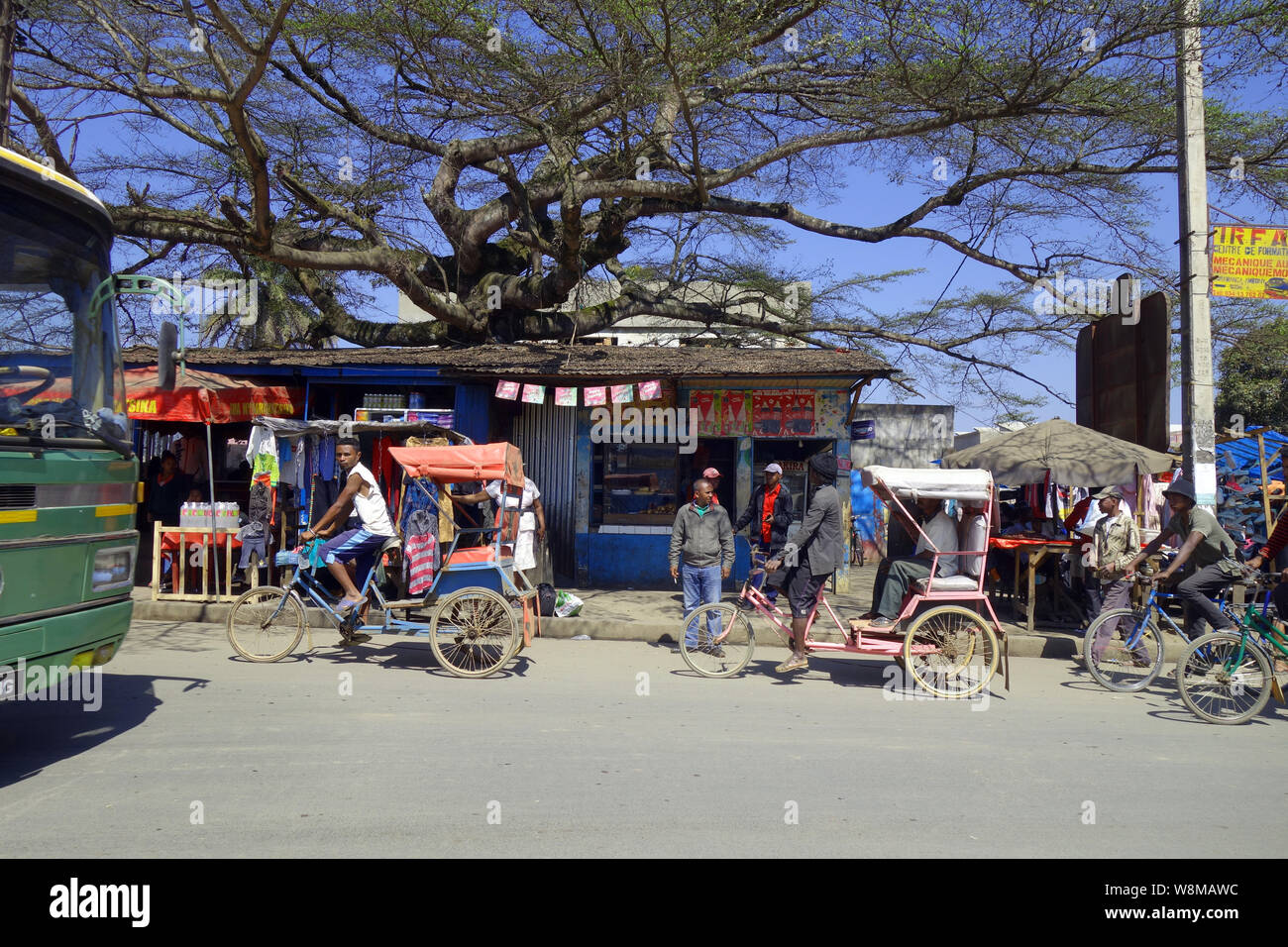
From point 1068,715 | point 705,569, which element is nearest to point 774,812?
point 1068,715

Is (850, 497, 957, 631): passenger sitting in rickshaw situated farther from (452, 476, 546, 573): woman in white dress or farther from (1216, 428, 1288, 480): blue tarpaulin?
(1216, 428, 1288, 480): blue tarpaulin

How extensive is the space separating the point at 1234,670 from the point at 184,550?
11264 mm

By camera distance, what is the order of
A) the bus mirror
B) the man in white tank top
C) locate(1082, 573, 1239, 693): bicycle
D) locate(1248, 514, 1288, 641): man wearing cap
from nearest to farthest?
the bus mirror → locate(1248, 514, 1288, 641): man wearing cap → locate(1082, 573, 1239, 693): bicycle → the man in white tank top

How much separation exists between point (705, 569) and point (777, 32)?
8.20 meters

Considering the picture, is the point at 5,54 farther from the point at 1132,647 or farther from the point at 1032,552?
the point at 1032,552

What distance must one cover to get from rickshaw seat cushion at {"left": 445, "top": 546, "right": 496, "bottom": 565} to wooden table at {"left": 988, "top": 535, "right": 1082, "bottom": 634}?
5.90 metres

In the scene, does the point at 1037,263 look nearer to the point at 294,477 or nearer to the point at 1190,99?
the point at 1190,99

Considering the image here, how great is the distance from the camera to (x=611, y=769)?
5043 mm

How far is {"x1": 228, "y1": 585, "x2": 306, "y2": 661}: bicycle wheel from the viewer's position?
776cm

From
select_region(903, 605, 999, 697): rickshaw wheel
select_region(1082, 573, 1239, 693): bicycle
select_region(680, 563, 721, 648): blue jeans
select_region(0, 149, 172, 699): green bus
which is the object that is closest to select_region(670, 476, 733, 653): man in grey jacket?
select_region(680, 563, 721, 648): blue jeans

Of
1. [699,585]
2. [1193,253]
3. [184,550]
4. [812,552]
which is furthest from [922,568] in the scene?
[184,550]

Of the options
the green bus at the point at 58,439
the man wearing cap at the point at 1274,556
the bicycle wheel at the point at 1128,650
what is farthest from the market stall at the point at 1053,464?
the green bus at the point at 58,439

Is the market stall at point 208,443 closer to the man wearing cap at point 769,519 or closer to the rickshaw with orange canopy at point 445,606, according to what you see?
the rickshaw with orange canopy at point 445,606
